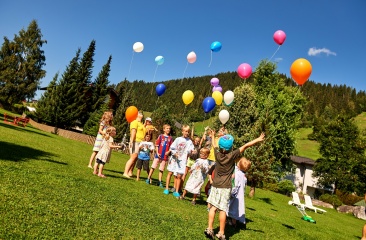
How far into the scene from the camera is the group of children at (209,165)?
198 inches

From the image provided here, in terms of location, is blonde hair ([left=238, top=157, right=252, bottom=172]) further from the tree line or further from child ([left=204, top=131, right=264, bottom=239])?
the tree line

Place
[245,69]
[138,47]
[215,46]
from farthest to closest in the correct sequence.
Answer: [138,47]
[215,46]
[245,69]

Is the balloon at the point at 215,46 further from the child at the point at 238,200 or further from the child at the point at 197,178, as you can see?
the child at the point at 238,200

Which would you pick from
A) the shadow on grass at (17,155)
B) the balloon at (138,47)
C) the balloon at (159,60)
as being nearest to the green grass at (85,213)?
the shadow on grass at (17,155)

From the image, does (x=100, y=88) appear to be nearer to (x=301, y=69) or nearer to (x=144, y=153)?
(x=144, y=153)

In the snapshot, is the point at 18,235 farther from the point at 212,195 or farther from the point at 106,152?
the point at 106,152

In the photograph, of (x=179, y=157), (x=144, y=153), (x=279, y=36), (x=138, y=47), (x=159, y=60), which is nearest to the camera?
(x=179, y=157)

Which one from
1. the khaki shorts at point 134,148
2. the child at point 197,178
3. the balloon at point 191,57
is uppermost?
the balloon at point 191,57

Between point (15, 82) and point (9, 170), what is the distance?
46.5m

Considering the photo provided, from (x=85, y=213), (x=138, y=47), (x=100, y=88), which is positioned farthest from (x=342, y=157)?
(x=85, y=213)

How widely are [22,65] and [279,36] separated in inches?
1752

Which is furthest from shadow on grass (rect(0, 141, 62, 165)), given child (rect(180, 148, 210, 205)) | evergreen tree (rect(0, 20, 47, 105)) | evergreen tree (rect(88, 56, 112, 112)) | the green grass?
evergreen tree (rect(0, 20, 47, 105))

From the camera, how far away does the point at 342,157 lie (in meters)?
41.2

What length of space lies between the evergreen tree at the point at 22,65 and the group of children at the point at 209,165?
43.0 m
